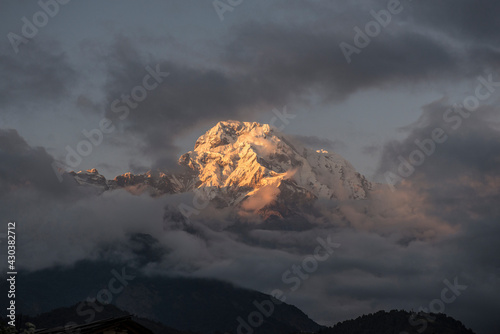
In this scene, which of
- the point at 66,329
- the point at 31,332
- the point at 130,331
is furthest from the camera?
the point at 130,331

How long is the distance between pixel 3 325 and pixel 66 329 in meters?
7.55

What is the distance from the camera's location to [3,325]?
41.2 metres

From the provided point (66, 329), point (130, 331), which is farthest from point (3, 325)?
point (130, 331)

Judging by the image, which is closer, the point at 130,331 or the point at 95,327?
the point at 95,327

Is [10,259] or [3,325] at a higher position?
[10,259]

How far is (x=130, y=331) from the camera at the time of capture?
176ft

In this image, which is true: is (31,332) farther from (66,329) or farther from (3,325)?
(66,329)

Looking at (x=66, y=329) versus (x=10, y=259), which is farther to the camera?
(x=10, y=259)

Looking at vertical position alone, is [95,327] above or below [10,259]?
below

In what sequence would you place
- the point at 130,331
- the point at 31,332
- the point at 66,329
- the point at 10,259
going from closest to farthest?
the point at 31,332
the point at 66,329
the point at 130,331
the point at 10,259

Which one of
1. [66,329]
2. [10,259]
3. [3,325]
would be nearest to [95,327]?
[66,329]

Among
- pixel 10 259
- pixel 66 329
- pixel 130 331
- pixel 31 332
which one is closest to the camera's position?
pixel 31 332

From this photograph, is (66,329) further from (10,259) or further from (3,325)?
(10,259)

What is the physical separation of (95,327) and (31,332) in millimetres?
11207
